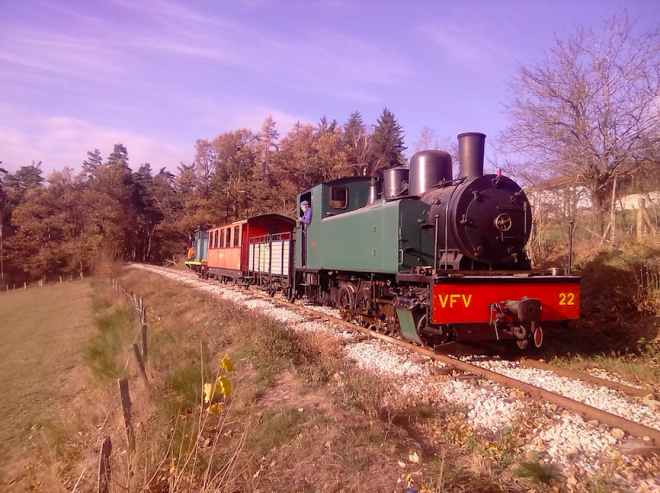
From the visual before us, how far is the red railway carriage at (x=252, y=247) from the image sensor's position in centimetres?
1414

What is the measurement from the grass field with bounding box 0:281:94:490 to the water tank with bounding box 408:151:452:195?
6764 mm

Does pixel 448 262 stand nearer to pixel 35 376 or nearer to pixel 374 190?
pixel 374 190

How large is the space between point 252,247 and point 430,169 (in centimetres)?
1054

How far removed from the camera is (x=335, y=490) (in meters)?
3.06

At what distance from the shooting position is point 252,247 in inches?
670

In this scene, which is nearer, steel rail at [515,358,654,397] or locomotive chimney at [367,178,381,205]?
steel rail at [515,358,654,397]

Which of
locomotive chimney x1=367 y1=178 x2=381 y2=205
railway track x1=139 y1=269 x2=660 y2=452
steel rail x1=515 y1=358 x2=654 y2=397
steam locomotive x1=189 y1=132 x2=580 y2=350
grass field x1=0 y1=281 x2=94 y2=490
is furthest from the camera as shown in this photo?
locomotive chimney x1=367 y1=178 x2=381 y2=205

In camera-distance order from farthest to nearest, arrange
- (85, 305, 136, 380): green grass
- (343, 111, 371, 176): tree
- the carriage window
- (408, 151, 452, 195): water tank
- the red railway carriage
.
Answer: (343, 111, 371, 176): tree
the red railway carriage
the carriage window
(85, 305, 136, 380): green grass
(408, 151, 452, 195): water tank

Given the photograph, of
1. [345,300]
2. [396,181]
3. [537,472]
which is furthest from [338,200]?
[537,472]

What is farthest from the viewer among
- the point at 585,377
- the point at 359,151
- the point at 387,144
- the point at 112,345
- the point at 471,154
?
the point at 387,144

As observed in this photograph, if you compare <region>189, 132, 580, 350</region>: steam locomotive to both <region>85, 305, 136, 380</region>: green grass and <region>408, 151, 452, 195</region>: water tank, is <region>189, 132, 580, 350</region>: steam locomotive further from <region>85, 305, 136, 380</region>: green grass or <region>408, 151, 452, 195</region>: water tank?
<region>85, 305, 136, 380</region>: green grass

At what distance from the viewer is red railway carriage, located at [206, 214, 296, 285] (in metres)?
14.1

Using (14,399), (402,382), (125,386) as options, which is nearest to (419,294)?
(402,382)

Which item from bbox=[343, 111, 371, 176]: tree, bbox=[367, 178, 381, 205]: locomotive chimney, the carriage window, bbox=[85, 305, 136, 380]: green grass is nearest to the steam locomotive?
bbox=[367, 178, 381, 205]: locomotive chimney
